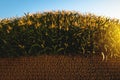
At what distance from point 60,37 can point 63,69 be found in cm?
102

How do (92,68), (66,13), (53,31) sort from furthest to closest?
(66,13)
(53,31)
(92,68)

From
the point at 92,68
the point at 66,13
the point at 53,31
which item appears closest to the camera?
the point at 92,68

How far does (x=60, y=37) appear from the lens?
873 cm

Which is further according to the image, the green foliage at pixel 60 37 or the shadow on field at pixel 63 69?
the green foliage at pixel 60 37

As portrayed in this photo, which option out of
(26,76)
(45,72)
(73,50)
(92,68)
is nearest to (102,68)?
(92,68)

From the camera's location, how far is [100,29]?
355 inches

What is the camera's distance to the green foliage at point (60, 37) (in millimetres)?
8594

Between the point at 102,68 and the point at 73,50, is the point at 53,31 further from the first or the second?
the point at 102,68

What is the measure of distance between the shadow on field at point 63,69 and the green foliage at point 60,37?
0.74 feet

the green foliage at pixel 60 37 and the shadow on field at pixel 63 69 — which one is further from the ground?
the green foliage at pixel 60 37

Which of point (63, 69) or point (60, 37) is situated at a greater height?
point (60, 37)

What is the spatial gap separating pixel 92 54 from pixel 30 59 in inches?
71.2

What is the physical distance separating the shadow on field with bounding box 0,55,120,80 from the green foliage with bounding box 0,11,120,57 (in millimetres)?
226

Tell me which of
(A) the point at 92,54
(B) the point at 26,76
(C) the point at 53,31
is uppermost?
(C) the point at 53,31
